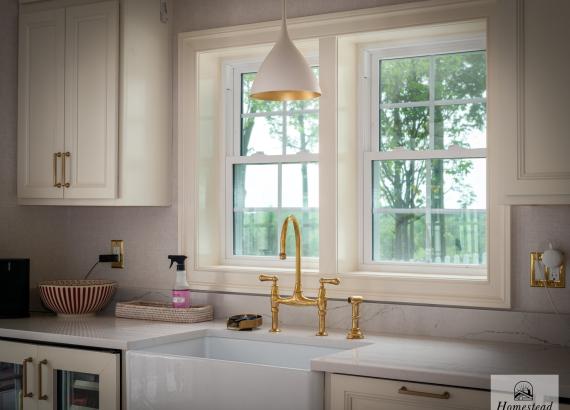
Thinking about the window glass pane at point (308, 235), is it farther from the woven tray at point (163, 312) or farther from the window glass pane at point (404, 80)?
the window glass pane at point (404, 80)

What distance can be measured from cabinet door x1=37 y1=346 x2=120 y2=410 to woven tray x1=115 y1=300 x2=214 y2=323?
0.52m

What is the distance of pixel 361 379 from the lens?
2.53 metres

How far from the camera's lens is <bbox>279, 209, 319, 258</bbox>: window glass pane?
3.61 metres

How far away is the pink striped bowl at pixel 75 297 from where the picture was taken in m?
3.61

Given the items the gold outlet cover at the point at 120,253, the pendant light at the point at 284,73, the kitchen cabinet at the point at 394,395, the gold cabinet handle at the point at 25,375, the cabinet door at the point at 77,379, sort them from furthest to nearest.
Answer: the gold outlet cover at the point at 120,253
the gold cabinet handle at the point at 25,375
the cabinet door at the point at 77,379
the pendant light at the point at 284,73
the kitchen cabinet at the point at 394,395

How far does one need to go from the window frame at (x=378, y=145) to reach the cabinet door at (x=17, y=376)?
4.82 ft

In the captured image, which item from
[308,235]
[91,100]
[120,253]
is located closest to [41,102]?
[91,100]

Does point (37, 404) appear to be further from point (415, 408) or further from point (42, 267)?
point (415, 408)

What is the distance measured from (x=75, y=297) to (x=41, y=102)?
3.10 ft

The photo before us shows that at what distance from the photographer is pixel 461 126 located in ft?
10.8

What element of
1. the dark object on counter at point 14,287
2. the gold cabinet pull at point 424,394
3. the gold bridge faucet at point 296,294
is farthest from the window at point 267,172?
the gold cabinet pull at point 424,394

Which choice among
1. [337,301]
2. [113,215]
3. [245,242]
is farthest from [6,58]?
[337,301]

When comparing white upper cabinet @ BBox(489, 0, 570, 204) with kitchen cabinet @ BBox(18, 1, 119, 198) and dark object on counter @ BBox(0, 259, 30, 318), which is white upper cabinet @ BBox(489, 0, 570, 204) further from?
dark object on counter @ BBox(0, 259, 30, 318)

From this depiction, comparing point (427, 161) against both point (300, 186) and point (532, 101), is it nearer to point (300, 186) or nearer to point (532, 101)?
point (300, 186)
